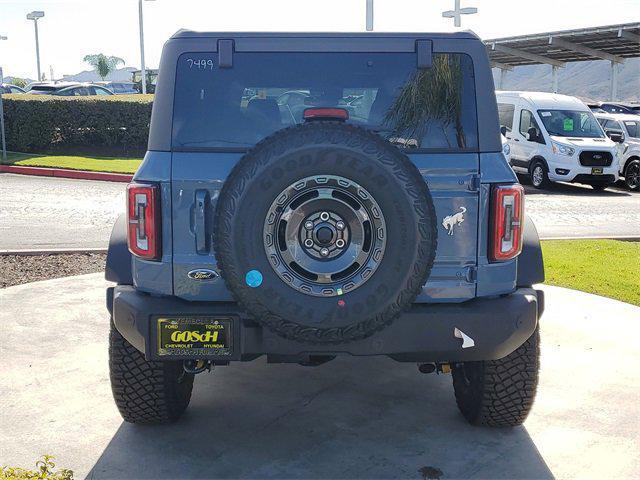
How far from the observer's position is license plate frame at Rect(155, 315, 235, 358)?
3400 millimetres

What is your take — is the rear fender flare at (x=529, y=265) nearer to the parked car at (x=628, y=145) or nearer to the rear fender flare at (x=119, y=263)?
the rear fender flare at (x=119, y=263)

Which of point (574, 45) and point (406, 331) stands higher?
point (574, 45)

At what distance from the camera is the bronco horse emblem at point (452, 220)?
11.5ft

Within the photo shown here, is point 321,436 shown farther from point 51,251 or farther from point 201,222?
point 51,251

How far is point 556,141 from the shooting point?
1661 centimetres

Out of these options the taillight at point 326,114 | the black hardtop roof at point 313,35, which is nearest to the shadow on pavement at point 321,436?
the taillight at point 326,114

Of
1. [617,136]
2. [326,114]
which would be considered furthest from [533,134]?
[326,114]

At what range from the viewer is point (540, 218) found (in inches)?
473

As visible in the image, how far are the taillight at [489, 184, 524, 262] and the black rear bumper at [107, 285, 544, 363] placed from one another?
0.78 feet

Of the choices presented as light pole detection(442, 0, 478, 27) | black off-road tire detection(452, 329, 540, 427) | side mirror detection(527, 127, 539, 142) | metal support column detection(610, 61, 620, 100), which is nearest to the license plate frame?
black off-road tire detection(452, 329, 540, 427)

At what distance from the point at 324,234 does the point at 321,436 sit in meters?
1.36

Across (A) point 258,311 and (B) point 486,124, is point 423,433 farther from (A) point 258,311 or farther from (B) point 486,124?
(B) point 486,124

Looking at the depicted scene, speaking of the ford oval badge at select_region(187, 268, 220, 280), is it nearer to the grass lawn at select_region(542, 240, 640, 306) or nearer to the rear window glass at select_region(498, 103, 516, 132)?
the grass lawn at select_region(542, 240, 640, 306)

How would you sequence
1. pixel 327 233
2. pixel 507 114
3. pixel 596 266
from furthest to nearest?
pixel 507 114
pixel 596 266
pixel 327 233
